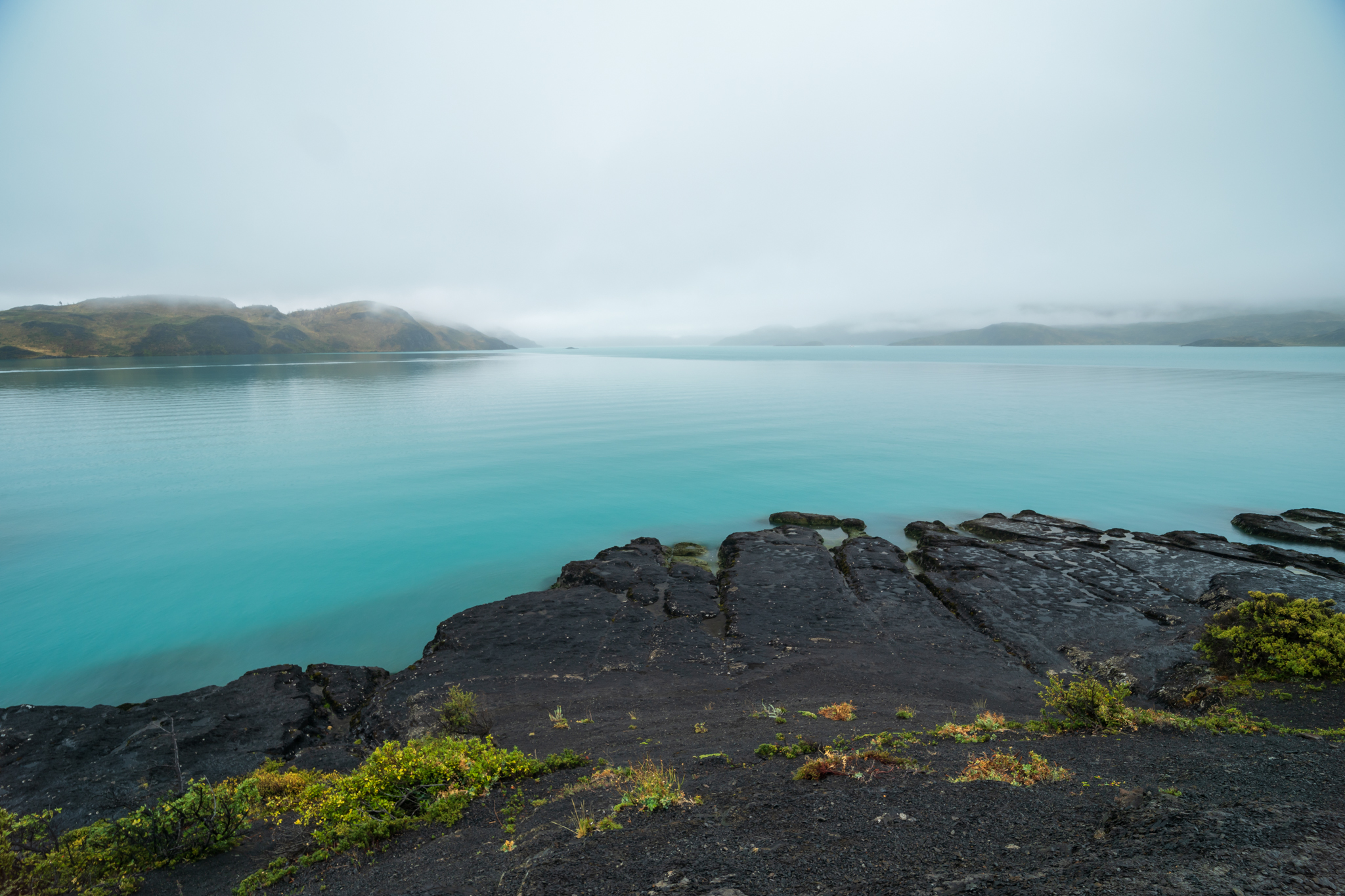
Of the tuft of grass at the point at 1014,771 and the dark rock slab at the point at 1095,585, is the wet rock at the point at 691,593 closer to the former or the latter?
the dark rock slab at the point at 1095,585

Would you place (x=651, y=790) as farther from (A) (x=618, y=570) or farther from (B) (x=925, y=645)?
(A) (x=618, y=570)

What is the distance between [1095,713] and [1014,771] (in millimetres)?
3344

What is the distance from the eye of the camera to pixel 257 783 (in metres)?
9.24

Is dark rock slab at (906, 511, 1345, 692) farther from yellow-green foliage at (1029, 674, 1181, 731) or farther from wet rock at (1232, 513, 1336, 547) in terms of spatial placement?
wet rock at (1232, 513, 1336, 547)

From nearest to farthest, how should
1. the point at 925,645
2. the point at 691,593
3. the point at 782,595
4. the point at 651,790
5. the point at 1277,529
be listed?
1. the point at 651,790
2. the point at 925,645
3. the point at 782,595
4. the point at 691,593
5. the point at 1277,529

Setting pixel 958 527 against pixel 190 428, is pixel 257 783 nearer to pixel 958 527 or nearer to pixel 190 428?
pixel 958 527

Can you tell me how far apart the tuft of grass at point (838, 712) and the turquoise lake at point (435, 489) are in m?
13.1

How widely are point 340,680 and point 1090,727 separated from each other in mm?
16751

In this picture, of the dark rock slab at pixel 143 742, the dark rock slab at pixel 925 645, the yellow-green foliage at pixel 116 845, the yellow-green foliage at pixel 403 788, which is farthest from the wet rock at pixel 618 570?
the yellow-green foliage at pixel 116 845

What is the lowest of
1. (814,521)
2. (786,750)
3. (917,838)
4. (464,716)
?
(814,521)

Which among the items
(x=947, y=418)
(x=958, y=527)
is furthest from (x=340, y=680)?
(x=947, y=418)

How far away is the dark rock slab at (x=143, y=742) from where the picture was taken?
A: 955 centimetres

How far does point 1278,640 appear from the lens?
11406 millimetres

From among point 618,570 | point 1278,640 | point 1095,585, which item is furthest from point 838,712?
point 1095,585
